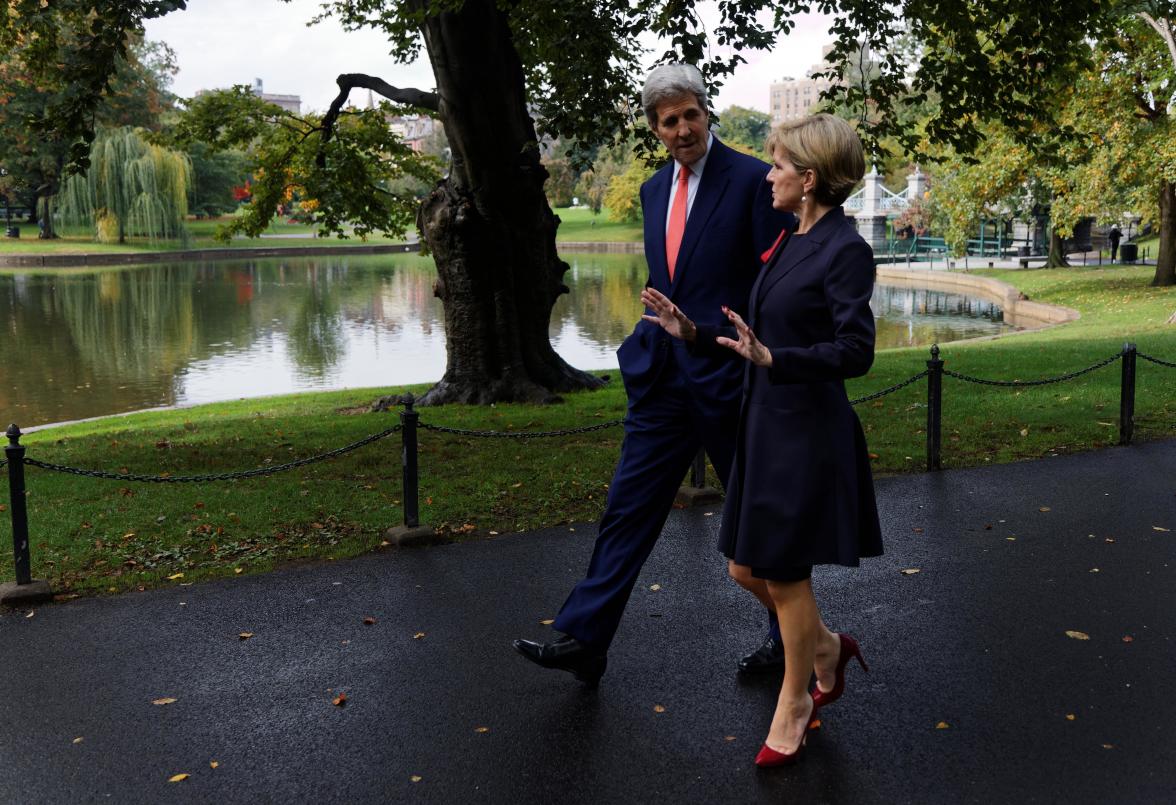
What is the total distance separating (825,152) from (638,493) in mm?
1431

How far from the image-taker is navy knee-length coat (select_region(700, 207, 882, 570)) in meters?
3.55

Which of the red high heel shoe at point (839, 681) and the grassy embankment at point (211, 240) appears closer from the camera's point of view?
the red high heel shoe at point (839, 681)

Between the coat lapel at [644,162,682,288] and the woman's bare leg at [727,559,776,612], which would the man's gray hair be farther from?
the woman's bare leg at [727,559,776,612]

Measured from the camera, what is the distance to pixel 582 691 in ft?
14.2

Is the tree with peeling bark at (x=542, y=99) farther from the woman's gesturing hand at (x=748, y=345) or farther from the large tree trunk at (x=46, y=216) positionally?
the large tree trunk at (x=46, y=216)

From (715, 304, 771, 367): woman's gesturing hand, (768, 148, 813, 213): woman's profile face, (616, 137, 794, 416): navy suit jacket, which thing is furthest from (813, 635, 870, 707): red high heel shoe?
(768, 148, 813, 213): woman's profile face

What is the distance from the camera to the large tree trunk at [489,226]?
38.7ft

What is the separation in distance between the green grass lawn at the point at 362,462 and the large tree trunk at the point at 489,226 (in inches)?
31.5

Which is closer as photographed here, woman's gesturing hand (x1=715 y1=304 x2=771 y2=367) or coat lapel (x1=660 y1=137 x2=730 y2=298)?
woman's gesturing hand (x1=715 y1=304 x2=771 y2=367)

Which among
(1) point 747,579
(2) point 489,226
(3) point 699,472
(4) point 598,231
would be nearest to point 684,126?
(1) point 747,579

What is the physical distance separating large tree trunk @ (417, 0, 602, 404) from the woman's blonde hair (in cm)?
825

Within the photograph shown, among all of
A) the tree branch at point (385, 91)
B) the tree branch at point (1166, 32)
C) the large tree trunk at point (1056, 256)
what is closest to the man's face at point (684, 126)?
the tree branch at point (385, 91)

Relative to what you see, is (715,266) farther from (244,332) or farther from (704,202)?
(244,332)

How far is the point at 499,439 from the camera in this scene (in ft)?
32.5
